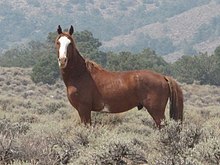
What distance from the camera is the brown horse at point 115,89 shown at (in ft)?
30.9

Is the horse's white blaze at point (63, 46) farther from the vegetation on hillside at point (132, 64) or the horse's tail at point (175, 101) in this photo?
the vegetation on hillside at point (132, 64)

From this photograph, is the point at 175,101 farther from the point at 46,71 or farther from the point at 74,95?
the point at 46,71

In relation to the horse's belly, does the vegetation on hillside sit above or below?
below

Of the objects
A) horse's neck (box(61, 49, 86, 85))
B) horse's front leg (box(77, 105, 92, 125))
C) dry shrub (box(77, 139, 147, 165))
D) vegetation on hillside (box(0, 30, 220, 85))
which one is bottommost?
vegetation on hillside (box(0, 30, 220, 85))

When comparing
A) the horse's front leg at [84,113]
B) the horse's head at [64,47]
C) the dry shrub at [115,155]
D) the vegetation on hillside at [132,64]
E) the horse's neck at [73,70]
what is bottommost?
the vegetation on hillside at [132,64]

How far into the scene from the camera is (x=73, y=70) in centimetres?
957

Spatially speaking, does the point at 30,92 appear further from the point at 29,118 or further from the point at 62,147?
the point at 62,147

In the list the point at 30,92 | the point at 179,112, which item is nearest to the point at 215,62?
the point at 30,92

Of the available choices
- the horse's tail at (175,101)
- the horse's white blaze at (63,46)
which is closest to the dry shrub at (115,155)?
the horse's tail at (175,101)

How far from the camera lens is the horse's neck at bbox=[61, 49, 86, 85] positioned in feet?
31.2

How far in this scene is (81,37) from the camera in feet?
180

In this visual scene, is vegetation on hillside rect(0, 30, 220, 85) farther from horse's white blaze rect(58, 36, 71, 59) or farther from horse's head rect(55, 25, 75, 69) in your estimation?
horse's white blaze rect(58, 36, 71, 59)

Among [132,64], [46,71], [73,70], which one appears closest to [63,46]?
[73,70]

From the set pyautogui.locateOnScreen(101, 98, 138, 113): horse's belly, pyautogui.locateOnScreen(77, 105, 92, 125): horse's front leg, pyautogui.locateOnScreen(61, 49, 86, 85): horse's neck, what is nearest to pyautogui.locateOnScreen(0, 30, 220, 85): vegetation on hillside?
pyautogui.locateOnScreen(61, 49, 86, 85): horse's neck
